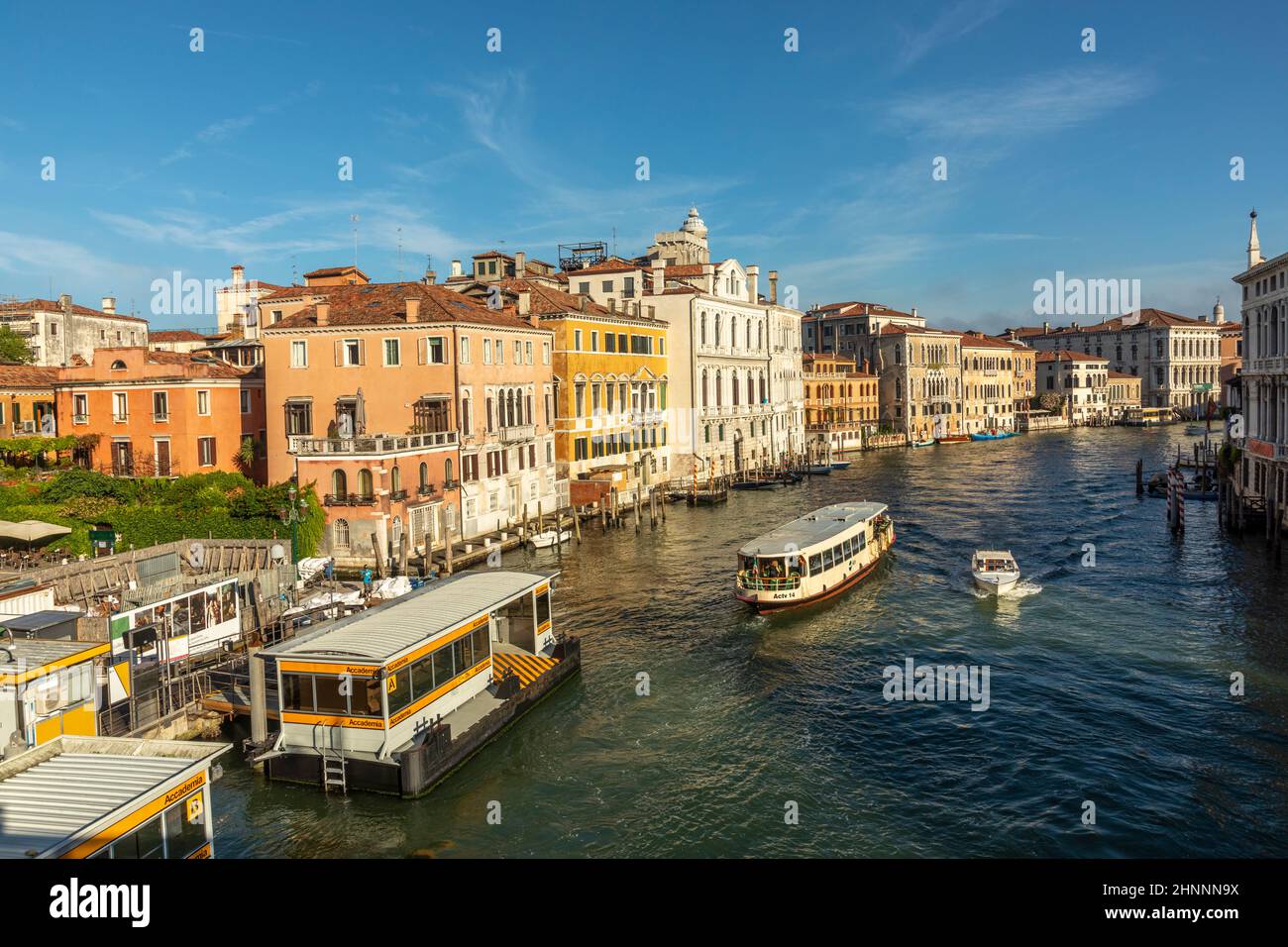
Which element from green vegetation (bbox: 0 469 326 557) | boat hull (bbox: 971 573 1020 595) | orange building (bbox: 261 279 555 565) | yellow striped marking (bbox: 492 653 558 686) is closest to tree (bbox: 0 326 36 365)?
orange building (bbox: 261 279 555 565)

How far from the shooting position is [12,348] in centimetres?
5400

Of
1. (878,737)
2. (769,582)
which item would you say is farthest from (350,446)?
(878,737)

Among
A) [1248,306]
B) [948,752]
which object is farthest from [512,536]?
[1248,306]

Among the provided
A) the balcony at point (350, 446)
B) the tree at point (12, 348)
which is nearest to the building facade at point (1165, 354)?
the balcony at point (350, 446)

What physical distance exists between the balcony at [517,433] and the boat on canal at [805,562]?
43.4ft

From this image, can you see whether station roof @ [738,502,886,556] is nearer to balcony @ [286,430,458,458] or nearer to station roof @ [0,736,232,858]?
balcony @ [286,430,458,458]

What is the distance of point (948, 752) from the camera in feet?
57.5

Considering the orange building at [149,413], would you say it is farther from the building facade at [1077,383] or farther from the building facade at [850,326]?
the building facade at [1077,383]

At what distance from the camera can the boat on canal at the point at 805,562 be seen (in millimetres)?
27938

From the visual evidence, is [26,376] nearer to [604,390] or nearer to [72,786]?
[604,390]

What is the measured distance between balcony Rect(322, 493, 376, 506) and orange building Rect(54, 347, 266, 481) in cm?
763

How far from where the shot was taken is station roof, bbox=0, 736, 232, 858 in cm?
841
